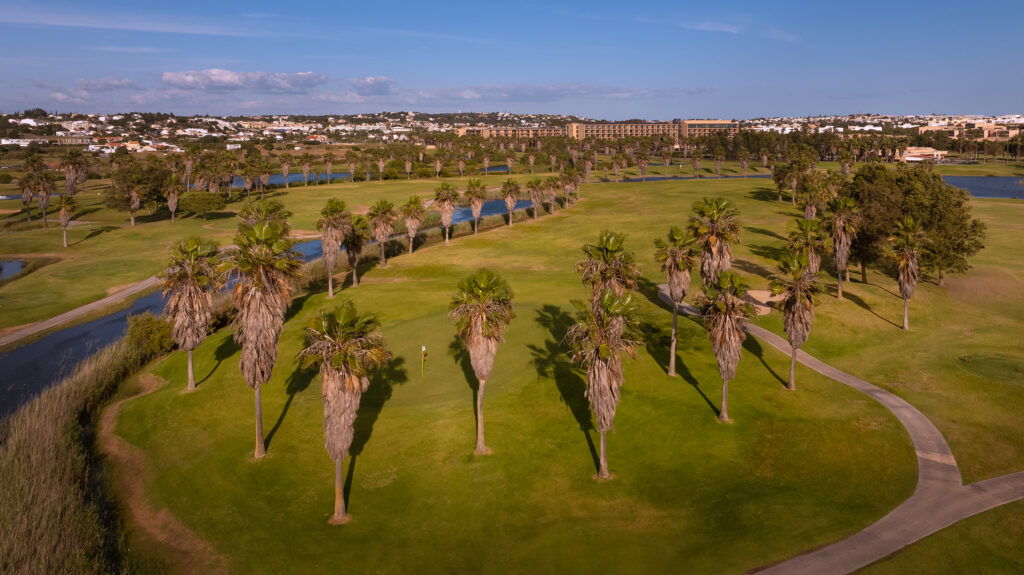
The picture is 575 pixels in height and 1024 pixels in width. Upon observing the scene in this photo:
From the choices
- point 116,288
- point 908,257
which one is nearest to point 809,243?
point 908,257

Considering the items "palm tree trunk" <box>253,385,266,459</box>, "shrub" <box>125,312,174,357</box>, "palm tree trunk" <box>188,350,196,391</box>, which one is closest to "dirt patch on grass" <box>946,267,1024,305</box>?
"palm tree trunk" <box>253,385,266,459</box>

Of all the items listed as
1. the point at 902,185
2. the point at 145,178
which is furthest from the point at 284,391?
the point at 145,178

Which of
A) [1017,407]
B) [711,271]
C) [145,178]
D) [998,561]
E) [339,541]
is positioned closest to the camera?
[998,561]

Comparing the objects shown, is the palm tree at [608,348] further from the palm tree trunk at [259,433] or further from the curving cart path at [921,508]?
the palm tree trunk at [259,433]

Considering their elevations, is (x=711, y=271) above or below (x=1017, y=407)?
above

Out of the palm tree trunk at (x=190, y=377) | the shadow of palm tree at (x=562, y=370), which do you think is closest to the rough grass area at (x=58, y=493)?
the palm tree trunk at (x=190, y=377)

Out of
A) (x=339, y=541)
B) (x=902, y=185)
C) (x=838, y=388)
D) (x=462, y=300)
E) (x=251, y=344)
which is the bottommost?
(x=339, y=541)

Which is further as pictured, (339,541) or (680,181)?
(680,181)

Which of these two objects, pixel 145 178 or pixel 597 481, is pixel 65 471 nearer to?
pixel 597 481
